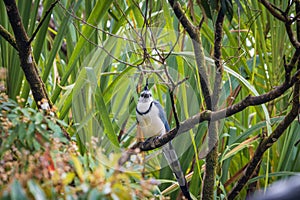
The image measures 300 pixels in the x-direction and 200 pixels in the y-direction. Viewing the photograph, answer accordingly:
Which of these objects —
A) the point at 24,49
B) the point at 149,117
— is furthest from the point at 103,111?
the point at 149,117

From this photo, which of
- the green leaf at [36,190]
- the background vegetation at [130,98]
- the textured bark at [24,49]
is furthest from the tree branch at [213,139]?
the green leaf at [36,190]

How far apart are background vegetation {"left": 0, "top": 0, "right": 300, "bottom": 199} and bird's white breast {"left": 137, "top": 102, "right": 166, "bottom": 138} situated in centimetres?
4

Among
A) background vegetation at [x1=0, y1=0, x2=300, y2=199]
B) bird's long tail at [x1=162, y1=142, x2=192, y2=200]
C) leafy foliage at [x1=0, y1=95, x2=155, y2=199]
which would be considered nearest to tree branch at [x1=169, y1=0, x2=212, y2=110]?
background vegetation at [x1=0, y1=0, x2=300, y2=199]

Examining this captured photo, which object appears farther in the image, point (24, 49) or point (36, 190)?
point (24, 49)

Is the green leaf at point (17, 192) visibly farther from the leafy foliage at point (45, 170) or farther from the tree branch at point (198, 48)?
the tree branch at point (198, 48)

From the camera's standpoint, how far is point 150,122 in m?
1.88

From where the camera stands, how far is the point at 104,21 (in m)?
1.84

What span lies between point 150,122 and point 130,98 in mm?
98

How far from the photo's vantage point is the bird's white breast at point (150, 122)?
1.86m

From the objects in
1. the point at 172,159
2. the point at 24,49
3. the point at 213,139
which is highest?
the point at 24,49

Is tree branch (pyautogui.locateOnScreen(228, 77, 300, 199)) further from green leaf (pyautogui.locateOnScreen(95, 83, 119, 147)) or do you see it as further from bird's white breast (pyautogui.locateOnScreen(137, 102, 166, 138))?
bird's white breast (pyautogui.locateOnScreen(137, 102, 166, 138))

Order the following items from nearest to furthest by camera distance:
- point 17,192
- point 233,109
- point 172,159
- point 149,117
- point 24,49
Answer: point 17,192
point 233,109
point 24,49
point 172,159
point 149,117

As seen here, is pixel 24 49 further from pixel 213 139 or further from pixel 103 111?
pixel 213 139

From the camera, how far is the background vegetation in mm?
829
